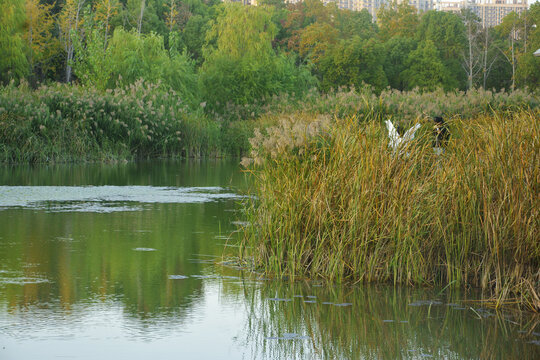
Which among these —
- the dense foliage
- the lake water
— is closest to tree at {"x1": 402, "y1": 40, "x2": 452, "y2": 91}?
the dense foliage

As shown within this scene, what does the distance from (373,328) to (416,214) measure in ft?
6.02

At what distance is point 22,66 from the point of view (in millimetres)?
55469

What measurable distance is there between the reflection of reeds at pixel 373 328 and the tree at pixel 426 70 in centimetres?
6723

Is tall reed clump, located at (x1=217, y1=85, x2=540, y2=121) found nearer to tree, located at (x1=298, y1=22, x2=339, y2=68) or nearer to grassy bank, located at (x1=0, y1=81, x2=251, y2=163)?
grassy bank, located at (x1=0, y1=81, x2=251, y2=163)

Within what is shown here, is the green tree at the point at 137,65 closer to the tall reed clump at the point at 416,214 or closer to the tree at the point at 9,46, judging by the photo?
the tree at the point at 9,46

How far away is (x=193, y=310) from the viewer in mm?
6555

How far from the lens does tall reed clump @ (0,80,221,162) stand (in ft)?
84.0

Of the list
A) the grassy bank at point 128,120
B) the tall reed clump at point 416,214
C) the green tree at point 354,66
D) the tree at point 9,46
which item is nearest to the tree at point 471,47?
the green tree at point 354,66

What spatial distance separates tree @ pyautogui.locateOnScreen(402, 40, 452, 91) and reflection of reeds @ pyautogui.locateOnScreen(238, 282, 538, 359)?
67.2 metres

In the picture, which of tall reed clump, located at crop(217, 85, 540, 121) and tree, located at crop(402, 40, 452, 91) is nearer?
tall reed clump, located at crop(217, 85, 540, 121)

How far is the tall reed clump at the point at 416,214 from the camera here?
720 centimetres

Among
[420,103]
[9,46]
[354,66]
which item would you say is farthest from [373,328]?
[354,66]

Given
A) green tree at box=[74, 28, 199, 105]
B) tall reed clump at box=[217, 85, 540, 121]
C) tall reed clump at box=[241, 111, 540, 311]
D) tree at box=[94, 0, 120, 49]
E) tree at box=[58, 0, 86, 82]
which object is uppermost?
tree at box=[94, 0, 120, 49]

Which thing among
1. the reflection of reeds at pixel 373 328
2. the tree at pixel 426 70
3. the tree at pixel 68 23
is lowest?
the reflection of reeds at pixel 373 328
